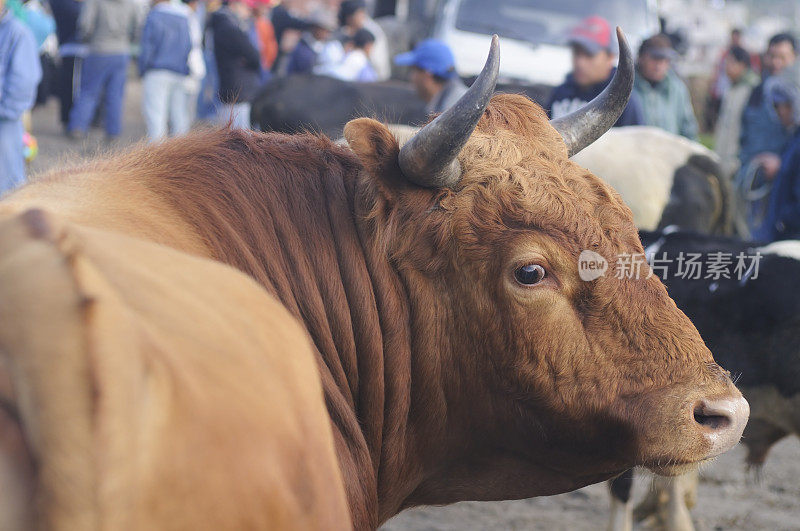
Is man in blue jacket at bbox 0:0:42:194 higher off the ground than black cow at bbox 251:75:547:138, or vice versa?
man in blue jacket at bbox 0:0:42:194

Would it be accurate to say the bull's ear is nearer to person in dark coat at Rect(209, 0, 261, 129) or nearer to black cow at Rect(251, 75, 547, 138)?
black cow at Rect(251, 75, 547, 138)

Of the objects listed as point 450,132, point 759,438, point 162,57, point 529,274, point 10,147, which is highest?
point 450,132

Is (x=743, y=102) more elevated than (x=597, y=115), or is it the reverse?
(x=597, y=115)

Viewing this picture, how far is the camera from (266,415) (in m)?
1.23

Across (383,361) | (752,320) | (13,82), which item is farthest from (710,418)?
(13,82)

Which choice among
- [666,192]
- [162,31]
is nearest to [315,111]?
[162,31]

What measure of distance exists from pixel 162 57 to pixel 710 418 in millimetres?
9317

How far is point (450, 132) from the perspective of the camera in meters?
2.27

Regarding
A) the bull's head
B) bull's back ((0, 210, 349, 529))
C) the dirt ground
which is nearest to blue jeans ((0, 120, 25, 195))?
the dirt ground

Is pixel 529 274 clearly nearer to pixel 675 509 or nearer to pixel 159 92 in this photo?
pixel 675 509

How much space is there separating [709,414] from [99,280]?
1.69 m

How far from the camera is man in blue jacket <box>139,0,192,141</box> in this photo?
10.2 m

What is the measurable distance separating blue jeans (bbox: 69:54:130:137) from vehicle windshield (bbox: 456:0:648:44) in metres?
5.03

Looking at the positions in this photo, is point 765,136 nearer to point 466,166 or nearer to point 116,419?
point 466,166
